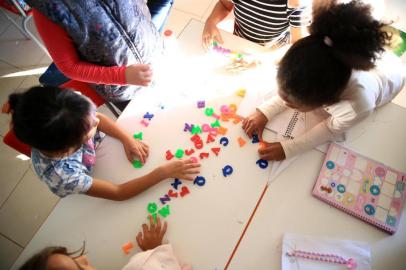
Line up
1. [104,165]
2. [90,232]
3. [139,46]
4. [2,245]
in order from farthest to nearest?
[2,245] → [139,46] → [104,165] → [90,232]

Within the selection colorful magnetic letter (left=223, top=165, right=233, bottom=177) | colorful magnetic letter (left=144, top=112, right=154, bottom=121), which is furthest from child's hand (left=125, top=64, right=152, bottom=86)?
colorful magnetic letter (left=223, top=165, right=233, bottom=177)

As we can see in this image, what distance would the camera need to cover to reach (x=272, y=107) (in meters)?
0.98

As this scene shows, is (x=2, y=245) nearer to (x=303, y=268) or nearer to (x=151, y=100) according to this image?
(x=151, y=100)

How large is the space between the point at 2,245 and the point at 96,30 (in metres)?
1.40

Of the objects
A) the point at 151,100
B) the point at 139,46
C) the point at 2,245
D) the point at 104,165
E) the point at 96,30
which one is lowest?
the point at 2,245

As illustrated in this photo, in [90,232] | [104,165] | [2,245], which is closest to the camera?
[90,232]

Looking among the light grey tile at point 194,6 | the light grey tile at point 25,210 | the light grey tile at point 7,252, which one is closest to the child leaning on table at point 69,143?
the light grey tile at point 25,210

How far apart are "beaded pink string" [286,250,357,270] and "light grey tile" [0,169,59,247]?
1400 mm

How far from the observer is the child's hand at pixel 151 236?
32.7 inches

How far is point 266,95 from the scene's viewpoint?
3.42 feet

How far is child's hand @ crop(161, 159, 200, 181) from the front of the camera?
3.02 feet

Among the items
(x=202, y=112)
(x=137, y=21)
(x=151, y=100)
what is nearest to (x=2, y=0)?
(x=137, y=21)

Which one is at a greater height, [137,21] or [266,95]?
[137,21]

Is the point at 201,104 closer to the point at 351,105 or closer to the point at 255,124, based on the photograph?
the point at 255,124
